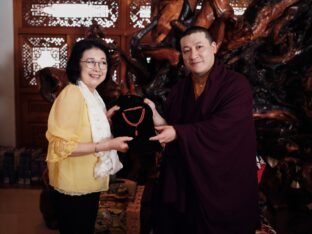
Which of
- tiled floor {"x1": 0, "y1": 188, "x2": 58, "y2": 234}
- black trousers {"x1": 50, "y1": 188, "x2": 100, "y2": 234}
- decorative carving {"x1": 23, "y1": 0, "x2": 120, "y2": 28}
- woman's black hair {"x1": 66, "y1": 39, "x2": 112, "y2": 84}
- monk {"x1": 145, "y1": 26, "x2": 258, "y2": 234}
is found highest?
decorative carving {"x1": 23, "y1": 0, "x2": 120, "y2": 28}

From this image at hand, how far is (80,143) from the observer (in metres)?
1.66

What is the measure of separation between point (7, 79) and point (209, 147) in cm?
347

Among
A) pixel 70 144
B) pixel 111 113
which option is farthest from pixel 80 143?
pixel 111 113

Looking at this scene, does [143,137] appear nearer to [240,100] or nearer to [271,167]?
[240,100]

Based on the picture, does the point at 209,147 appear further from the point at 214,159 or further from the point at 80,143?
the point at 80,143

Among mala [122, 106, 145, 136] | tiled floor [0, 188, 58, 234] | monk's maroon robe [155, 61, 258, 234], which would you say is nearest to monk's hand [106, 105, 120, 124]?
mala [122, 106, 145, 136]

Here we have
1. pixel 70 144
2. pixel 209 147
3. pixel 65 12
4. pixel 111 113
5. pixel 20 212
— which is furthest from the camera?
pixel 65 12

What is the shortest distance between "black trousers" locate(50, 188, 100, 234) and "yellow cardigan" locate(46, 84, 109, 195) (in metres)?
0.05

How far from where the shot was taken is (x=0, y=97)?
448 centimetres

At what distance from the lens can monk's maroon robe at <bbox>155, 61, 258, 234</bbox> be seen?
1720 mm

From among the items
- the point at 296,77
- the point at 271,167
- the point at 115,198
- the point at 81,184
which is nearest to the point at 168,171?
the point at 81,184

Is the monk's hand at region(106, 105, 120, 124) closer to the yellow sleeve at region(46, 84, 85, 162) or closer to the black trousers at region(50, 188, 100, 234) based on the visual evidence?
the yellow sleeve at region(46, 84, 85, 162)

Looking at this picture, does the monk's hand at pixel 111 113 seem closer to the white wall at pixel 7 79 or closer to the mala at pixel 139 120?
the mala at pixel 139 120

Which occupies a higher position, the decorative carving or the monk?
the decorative carving
